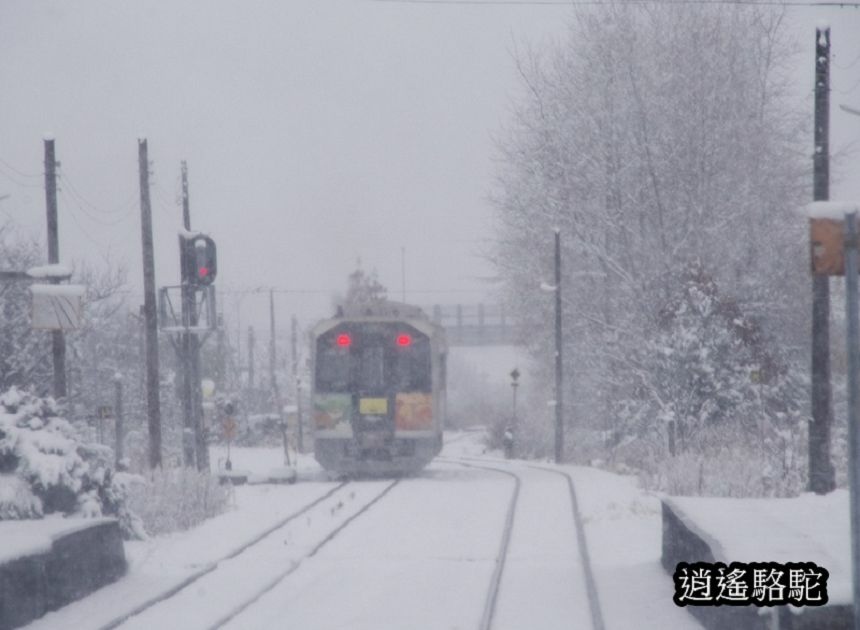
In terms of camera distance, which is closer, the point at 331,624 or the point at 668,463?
the point at 331,624

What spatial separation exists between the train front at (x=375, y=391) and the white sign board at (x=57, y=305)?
7539mm

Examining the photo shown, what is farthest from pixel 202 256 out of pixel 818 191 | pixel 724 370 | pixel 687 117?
pixel 687 117

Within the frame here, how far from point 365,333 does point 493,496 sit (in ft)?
16.0

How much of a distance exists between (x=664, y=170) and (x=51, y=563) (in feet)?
77.3

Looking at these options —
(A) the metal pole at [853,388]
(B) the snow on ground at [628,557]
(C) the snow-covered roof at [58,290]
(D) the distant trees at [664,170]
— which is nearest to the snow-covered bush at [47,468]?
(C) the snow-covered roof at [58,290]

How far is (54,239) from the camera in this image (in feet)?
74.4

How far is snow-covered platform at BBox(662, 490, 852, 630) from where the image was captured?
670 centimetres

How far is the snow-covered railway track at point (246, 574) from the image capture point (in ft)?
32.2

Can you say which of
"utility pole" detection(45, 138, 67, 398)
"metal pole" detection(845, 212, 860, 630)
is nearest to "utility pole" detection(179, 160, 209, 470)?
"utility pole" detection(45, 138, 67, 398)

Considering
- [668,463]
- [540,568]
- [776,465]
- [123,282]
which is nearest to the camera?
[540,568]

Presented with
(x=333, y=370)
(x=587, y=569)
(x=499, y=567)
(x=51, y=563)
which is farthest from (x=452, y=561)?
(x=333, y=370)

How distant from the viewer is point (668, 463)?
19.7 m

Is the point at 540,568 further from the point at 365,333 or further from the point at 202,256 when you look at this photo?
the point at 365,333

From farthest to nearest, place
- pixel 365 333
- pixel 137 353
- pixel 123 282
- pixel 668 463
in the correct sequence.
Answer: pixel 137 353
pixel 123 282
pixel 365 333
pixel 668 463
